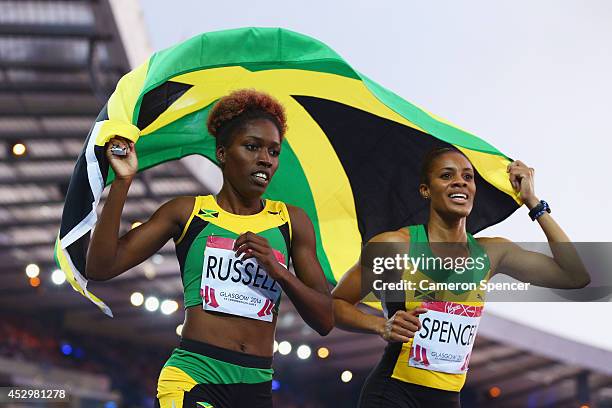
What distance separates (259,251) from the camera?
3.69 meters

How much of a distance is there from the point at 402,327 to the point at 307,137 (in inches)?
78.7

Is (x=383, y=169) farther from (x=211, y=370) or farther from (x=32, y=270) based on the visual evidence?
(x=32, y=270)

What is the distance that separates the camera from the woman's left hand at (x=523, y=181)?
4.74 metres

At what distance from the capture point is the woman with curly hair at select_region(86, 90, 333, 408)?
382cm

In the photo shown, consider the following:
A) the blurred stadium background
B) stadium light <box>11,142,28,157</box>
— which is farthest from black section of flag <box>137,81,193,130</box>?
stadium light <box>11,142,28,157</box>

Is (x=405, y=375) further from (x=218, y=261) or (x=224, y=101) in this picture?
(x=224, y=101)

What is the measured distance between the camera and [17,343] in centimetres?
2719

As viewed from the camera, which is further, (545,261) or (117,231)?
(545,261)

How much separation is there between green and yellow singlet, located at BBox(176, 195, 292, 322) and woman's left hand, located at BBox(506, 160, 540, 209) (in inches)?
52.8

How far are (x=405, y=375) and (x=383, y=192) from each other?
5.14ft

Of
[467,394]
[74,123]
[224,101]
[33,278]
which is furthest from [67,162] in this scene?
[467,394]

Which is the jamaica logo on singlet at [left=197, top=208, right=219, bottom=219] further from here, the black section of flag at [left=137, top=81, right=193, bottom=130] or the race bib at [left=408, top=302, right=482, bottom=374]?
the race bib at [left=408, top=302, right=482, bottom=374]

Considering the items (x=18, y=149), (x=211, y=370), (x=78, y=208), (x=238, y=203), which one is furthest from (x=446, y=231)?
(x=18, y=149)

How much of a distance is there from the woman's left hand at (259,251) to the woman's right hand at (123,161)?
527mm
